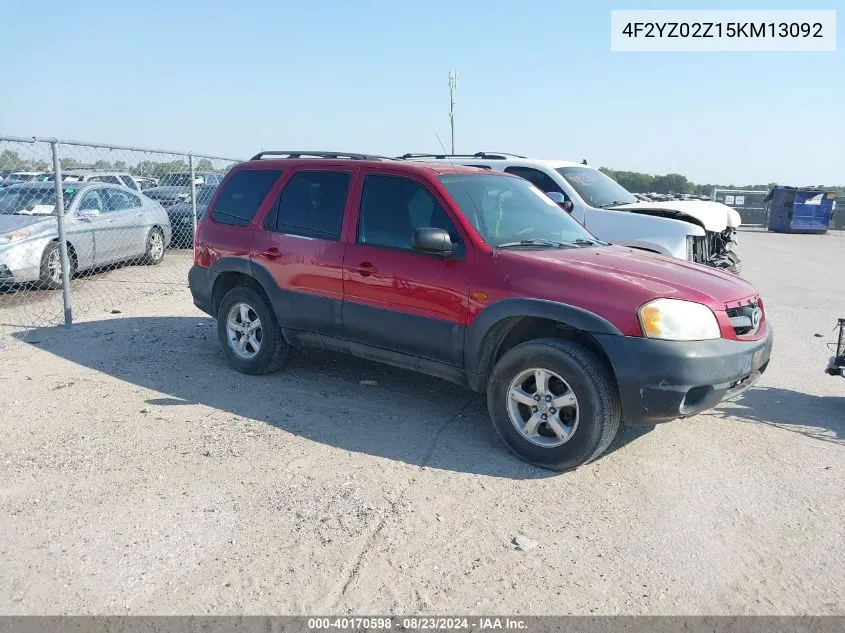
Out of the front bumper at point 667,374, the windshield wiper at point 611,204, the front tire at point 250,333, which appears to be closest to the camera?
the front bumper at point 667,374

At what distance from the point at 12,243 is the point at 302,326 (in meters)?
5.58

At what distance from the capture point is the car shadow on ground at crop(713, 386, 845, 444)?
5191 mm

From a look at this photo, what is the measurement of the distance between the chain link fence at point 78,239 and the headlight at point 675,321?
598 cm

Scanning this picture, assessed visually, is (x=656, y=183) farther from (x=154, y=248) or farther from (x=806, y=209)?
(x=154, y=248)

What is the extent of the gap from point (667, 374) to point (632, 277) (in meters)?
0.67

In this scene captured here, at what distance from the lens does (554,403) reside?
4387 mm

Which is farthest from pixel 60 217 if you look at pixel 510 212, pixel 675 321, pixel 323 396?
pixel 675 321

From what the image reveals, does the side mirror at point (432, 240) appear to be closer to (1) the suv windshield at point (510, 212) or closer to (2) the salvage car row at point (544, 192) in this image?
(1) the suv windshield at point (510, 212)

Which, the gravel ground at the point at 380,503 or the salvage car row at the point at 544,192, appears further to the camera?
the salvage car row at the point at 544,192

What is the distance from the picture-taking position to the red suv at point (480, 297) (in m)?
4.19

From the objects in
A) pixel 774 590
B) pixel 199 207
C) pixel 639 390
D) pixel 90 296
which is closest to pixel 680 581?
pixel 774 590

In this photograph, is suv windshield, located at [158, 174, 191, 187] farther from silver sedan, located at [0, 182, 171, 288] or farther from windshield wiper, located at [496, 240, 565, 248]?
windshield wiper, located at [496, 240, 565, 248]

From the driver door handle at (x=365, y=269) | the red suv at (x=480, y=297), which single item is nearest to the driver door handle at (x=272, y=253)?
the red suv at (x=480, y=297)

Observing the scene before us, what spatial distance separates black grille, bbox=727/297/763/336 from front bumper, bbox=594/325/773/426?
0.72ft
